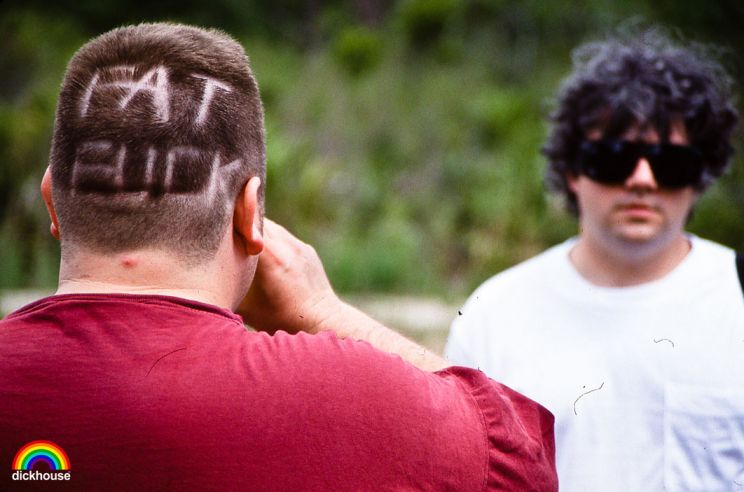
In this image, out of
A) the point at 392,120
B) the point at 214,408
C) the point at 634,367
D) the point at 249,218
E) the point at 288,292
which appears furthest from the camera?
the point at 392,120

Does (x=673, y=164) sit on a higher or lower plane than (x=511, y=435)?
higher

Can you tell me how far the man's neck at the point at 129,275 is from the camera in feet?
4.51

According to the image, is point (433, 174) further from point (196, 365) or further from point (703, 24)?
point (196, 365)

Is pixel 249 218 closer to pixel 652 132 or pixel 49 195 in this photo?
pixel 49 195

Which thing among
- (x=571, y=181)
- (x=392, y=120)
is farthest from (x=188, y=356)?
(x=392, y=120)

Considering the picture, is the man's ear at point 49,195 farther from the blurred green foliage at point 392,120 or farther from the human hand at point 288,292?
the blurred green foliage at point 392,120

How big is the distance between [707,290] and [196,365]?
1731mm

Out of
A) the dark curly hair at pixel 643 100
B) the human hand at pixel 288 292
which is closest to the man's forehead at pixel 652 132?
the dark curly hair at pixel 643 100

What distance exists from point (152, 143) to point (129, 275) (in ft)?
0.77

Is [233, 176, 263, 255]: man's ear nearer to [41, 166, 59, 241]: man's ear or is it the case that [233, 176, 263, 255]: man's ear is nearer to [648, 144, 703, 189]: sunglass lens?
[41, 166, 59, 241]: man's ear

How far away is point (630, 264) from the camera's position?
2.65 metres

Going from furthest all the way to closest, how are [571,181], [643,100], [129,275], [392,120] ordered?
[392,120], [571,181], [643,100], [129,275]

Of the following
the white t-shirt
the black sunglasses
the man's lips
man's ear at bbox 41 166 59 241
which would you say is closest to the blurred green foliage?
the black sunglasses

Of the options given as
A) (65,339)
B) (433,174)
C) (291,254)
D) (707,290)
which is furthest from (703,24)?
(65,339)
